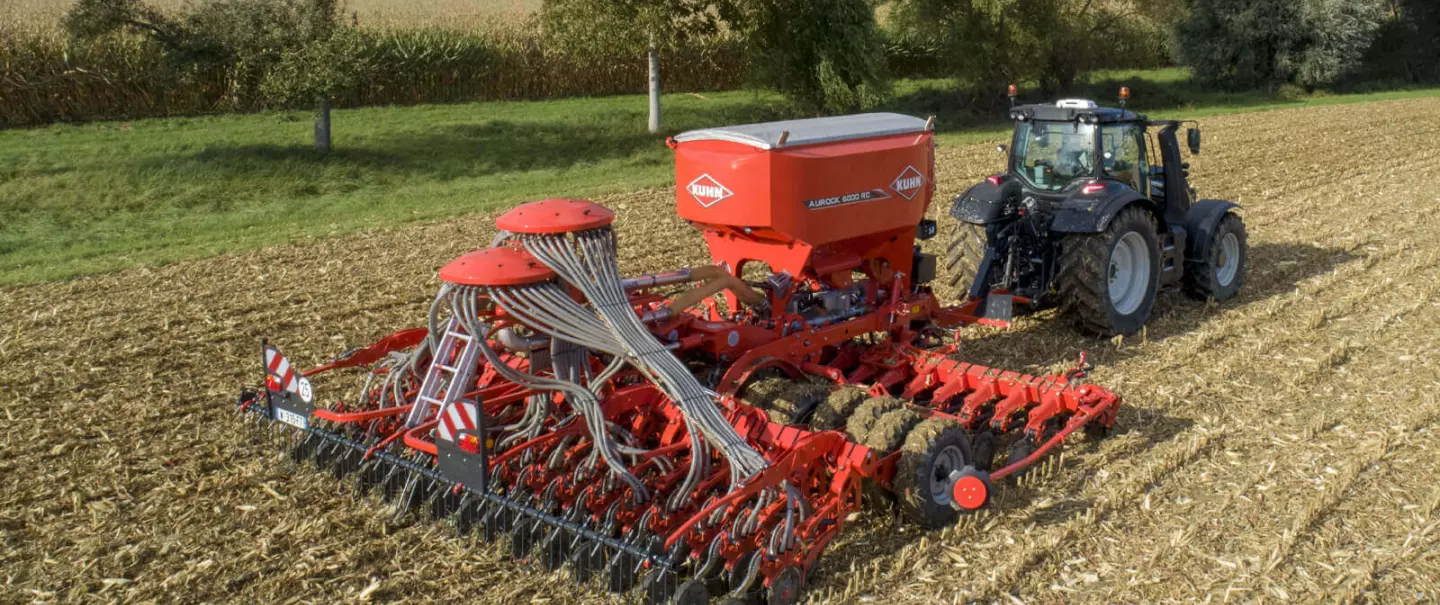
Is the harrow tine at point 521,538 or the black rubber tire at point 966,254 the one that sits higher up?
the black rubber tire at point 966,254

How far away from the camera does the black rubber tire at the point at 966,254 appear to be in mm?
8859

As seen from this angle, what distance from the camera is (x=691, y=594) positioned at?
4.84 m

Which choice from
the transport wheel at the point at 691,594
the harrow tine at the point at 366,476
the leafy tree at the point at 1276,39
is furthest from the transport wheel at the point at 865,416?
the leafy tree at the point at 1276,39

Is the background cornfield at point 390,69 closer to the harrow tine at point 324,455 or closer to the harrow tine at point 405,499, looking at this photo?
the harrow tine at point 324,455

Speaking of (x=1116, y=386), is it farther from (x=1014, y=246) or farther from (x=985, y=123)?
(x=985, y=123)

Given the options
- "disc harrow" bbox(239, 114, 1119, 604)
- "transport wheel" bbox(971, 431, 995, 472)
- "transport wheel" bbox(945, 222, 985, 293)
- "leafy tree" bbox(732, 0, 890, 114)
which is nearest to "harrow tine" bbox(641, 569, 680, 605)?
"disc harrow" bbox(239, 114, 1119, 604)

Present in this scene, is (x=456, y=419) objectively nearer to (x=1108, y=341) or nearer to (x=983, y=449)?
(x=983, y=449)

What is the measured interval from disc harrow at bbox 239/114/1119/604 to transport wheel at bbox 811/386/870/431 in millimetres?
12

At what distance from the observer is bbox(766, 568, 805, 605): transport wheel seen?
16.2ft

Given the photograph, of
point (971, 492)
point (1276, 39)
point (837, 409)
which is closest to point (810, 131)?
point (837, 409)

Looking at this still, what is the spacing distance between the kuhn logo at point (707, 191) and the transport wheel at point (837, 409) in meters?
1.33

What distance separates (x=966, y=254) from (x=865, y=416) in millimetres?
3435

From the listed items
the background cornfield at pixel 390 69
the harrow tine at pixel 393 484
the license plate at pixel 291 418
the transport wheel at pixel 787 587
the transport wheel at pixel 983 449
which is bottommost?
the transport wheel at pixel 787 587

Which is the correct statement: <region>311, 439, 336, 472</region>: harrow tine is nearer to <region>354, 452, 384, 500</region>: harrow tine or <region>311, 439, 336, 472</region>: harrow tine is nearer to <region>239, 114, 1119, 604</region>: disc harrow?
<region>239, 114, 1119, 604</region>: disc harrow
